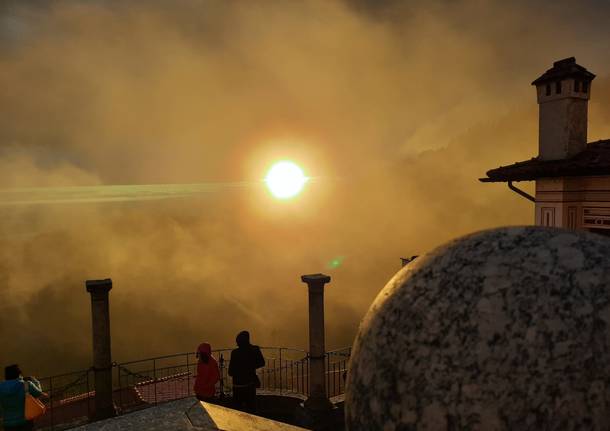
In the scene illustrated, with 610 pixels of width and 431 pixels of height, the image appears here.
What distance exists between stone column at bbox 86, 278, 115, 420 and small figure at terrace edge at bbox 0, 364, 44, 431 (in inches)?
119

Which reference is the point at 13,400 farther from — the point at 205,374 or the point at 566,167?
the point at 566,167

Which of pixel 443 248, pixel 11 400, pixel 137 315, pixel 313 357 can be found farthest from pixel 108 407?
pixel 137 315

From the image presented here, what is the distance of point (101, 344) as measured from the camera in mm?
9164

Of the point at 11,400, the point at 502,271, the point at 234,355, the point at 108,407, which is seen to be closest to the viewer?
the point at 502,271

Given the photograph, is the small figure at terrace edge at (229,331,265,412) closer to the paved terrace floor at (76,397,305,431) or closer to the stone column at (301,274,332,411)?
the stone column at (301,274,332,411)

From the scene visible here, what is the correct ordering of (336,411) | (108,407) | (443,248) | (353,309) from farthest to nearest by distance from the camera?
(353,309) → (336,411) → (108,407) → (443,248)

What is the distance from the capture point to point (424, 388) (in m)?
1.78

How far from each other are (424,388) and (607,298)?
0.81 metres

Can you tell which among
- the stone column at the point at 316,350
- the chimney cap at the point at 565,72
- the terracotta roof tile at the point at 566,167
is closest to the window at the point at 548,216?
the terracotta roof tile at the point at 566,167

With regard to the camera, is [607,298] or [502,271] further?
[502,271]

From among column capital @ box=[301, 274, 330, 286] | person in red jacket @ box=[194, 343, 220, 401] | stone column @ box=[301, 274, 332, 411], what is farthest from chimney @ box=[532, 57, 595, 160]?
person in red jacket @ box=[194, 343, 220, 401]

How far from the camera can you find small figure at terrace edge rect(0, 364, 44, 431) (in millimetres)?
5805

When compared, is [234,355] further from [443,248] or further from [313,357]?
[443,248]

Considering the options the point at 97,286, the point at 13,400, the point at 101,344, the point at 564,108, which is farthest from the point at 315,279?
the point at 564,108
